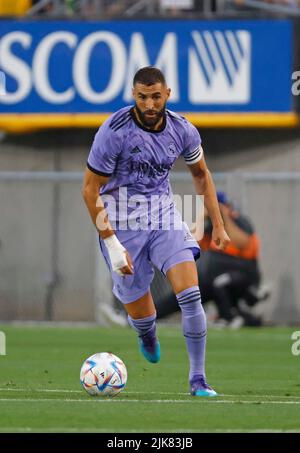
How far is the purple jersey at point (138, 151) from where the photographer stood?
33.4ft

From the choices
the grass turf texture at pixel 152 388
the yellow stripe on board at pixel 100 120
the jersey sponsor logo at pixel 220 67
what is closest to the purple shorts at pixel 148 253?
the grass turf texture at pixel 152 388

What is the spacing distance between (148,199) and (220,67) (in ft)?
37.4

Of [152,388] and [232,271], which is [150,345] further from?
[232,271]

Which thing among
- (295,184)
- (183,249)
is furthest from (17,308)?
(183,249)

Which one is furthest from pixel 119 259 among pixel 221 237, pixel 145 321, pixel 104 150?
pixel 145 321

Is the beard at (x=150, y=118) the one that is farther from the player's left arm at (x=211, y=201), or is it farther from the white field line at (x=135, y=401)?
the white field line at (x=135, y=401)

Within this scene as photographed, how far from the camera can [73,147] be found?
76.8 feet

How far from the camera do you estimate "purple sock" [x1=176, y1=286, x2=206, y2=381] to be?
9953mm

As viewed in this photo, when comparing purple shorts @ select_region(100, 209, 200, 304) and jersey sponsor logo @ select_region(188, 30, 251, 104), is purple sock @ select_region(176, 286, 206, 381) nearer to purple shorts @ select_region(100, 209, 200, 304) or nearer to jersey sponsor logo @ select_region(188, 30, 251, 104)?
purple shorts @ select_region(100, 209, 200, 304)

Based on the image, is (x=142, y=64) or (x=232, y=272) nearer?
(x=232, y=272)

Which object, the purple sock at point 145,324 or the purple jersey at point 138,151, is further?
the purple sock at point 145,324

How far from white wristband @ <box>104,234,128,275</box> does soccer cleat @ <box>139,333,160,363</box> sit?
1.42 metres

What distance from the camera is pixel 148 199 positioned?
417 inches

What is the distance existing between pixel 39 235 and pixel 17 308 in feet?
4.51
